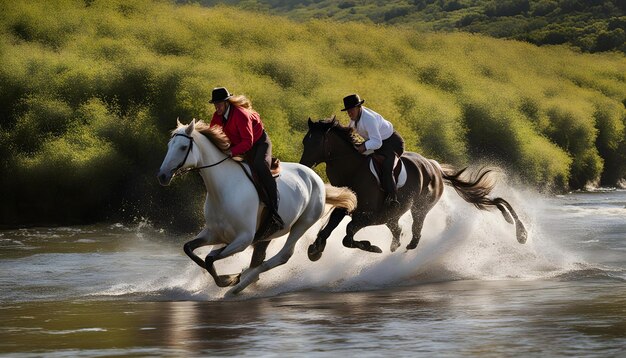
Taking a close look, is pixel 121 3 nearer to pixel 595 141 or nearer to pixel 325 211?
pixel 595 141

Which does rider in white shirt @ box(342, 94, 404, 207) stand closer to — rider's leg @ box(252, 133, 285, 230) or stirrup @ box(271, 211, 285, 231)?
rider's leg @ box(252, 133, 285, 230)

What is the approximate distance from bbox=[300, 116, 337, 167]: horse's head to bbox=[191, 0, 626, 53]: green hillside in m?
107

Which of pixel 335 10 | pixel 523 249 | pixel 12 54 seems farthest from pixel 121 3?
pixel 335 10

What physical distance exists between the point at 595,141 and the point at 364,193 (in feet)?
156

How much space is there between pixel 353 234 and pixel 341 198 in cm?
61

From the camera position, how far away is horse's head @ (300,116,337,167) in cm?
1688

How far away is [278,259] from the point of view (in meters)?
16.2

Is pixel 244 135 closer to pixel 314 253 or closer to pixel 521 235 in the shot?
pixel 314 253

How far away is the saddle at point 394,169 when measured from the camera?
57.1 feet

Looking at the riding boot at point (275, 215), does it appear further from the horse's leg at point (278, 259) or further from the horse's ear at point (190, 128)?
the horse's ear at point (190, 128)

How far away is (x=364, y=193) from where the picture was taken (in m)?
17.3

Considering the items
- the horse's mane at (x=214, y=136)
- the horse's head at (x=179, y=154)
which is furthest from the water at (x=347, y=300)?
the horse's mane at (x=214, y=136)

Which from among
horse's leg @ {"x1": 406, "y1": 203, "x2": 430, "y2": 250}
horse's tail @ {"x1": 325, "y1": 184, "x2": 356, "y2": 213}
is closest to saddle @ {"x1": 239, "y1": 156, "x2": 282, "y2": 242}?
horse's tail @ {"x1": 325, "y1": 184, "x2": 356, "y2": 213}

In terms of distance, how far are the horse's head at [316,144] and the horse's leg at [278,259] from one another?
810mm
